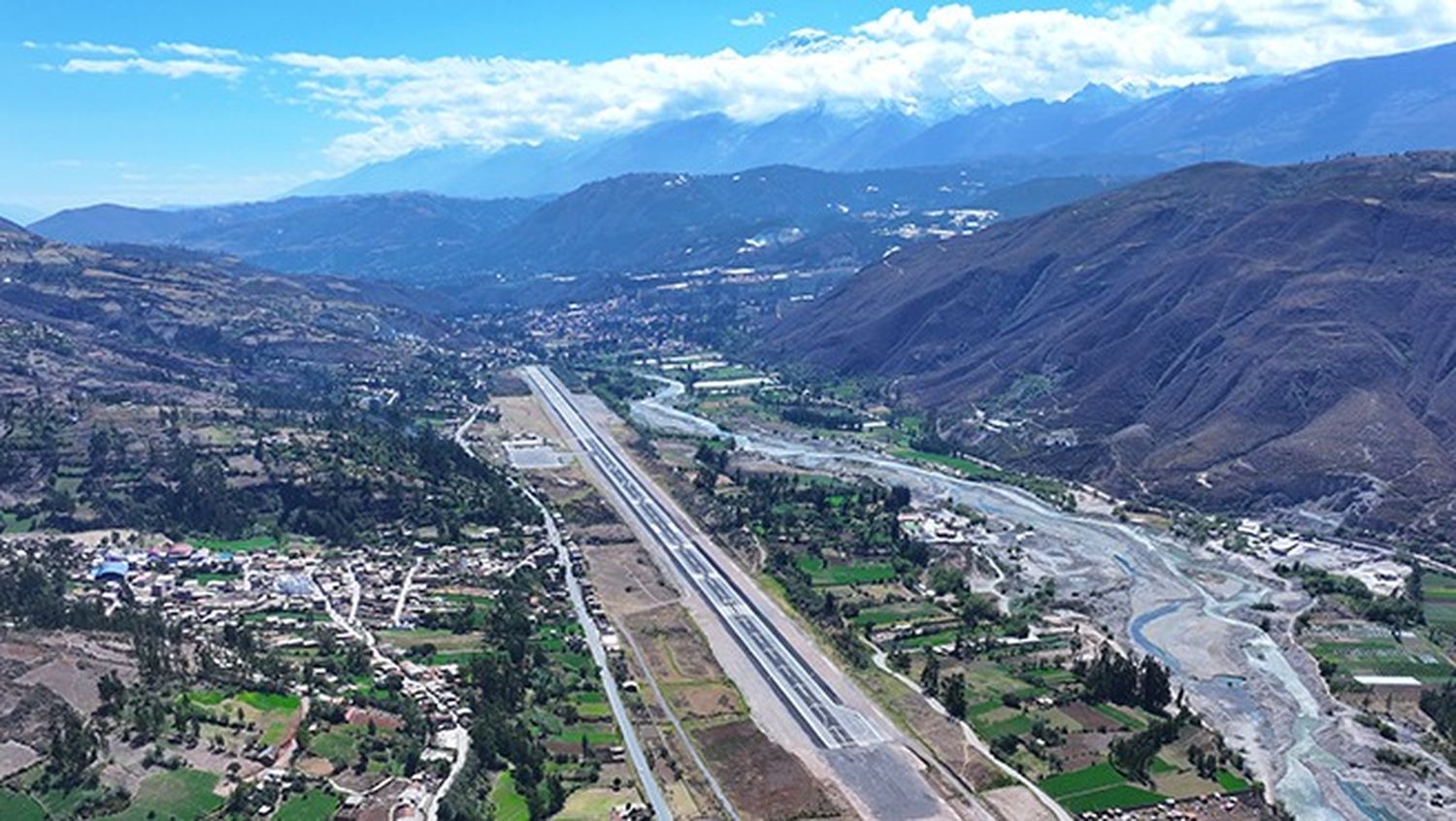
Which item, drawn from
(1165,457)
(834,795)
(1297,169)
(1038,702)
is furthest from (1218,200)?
(834,795)

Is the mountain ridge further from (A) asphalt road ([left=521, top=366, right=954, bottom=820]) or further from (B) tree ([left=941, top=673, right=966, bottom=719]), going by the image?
(B) tree ([left=941, top=673, right=966, bottom=719])

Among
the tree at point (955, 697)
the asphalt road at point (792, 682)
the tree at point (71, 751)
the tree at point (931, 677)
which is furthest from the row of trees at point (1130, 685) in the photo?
the tree at point (71, 751)

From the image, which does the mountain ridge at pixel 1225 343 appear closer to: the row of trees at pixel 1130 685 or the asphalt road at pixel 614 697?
the row of trees at pixel 1130 685

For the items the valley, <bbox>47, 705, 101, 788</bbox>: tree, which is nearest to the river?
the valley

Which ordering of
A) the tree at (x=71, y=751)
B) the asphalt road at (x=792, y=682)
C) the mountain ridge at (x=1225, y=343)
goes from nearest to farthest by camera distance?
the tree at (x=71, y=751) < the asphalt road at (x=792, y=682) < the mountain ridge at (x=1225, y=343)

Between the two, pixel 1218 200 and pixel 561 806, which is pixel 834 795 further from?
pixel 1218 200
